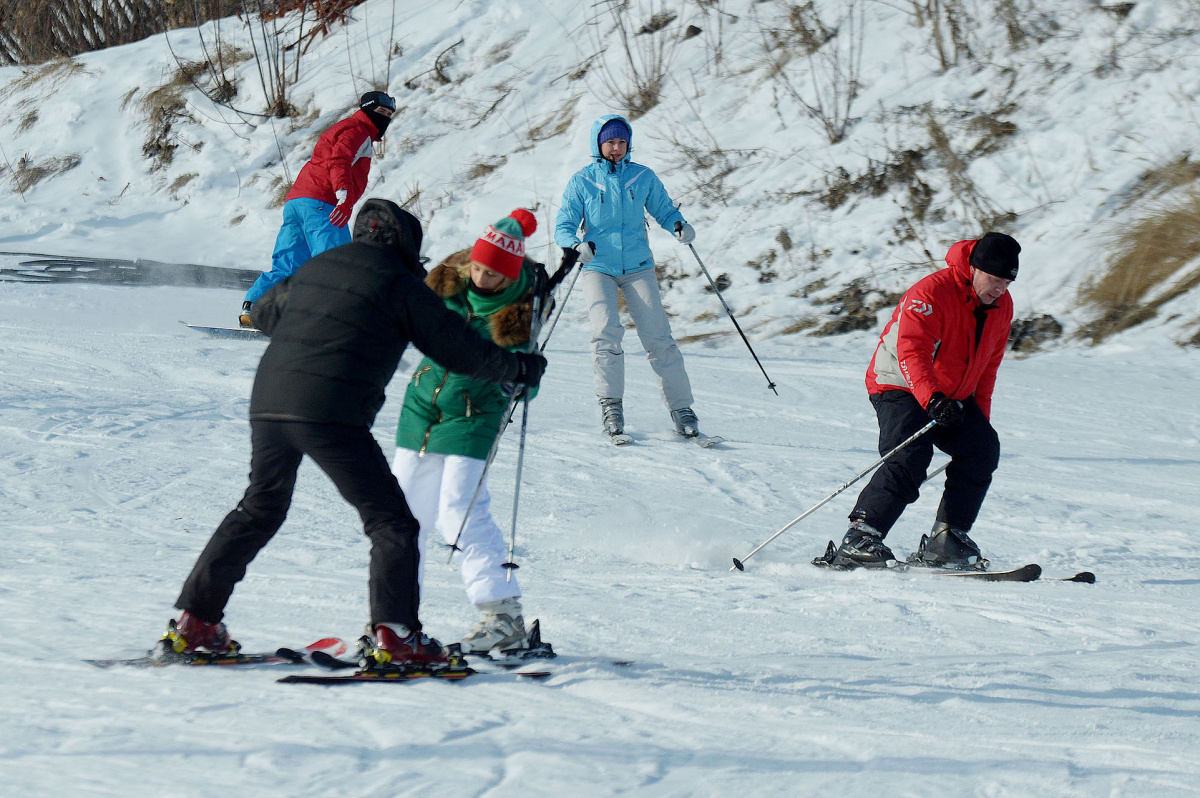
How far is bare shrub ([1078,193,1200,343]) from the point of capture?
31.1 feet

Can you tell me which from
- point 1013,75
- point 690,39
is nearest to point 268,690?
point 1013,75

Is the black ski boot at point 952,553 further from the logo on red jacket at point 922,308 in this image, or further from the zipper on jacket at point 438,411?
the zipper on jacket at point 438,411

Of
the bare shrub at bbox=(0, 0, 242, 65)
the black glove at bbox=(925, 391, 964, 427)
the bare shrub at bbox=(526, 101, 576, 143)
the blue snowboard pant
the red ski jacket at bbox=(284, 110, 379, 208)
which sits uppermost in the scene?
the bare shrub at bbox=(0, 0, 242, 65)

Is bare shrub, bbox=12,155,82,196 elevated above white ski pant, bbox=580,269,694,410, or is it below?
above

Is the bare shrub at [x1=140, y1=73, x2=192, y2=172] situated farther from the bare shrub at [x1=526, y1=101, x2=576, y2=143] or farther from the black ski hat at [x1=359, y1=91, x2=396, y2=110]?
the black ski hat at [x1=359, y1=91, x2=396, y2=110]

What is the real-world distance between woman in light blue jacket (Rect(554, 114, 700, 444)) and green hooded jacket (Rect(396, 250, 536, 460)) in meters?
3.01

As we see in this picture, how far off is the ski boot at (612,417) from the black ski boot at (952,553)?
2273 mm

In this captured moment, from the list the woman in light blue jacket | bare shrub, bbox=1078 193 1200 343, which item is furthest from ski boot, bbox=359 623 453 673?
bare shrub, bbox=1078 193 1200 343

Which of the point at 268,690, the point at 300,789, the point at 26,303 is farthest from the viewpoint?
the point at 26,303

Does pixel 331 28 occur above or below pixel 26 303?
above

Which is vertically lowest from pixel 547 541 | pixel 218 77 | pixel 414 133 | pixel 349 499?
pixel 547 541

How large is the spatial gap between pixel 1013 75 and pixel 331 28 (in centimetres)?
1140

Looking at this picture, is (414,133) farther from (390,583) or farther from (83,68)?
(390,583)

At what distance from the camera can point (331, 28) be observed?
1888 centimetres
